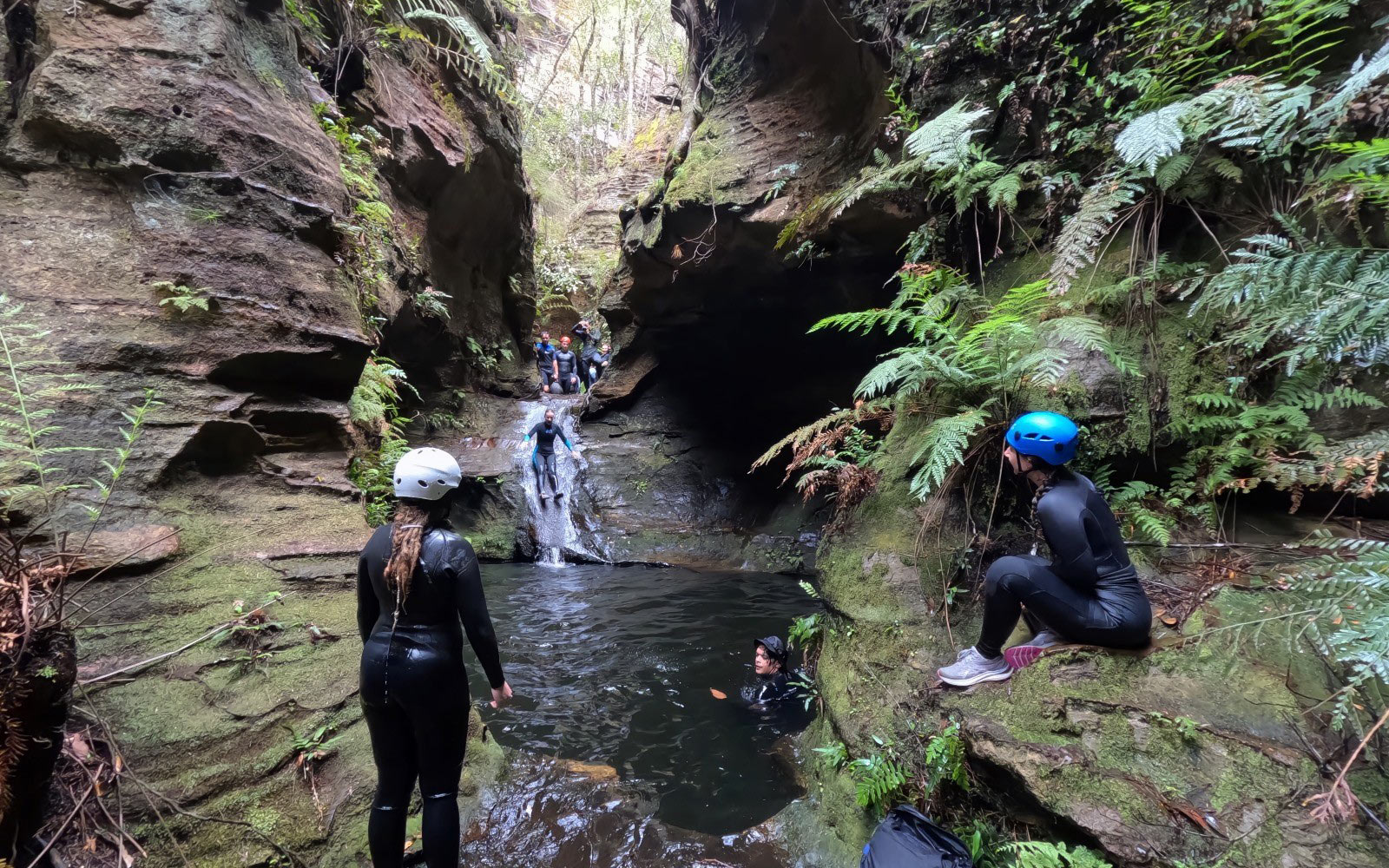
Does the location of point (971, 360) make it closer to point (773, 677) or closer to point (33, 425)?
point (773, 677)

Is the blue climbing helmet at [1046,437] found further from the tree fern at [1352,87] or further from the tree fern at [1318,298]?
the tree fern at [1352,87]

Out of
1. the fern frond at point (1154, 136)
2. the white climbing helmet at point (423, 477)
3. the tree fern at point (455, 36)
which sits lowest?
the white climbing helmet at point (423, 477)

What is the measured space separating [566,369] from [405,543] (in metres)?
16.7

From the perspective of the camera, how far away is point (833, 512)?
5172mm

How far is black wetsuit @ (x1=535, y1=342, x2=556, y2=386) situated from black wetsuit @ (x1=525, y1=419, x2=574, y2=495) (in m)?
6.30

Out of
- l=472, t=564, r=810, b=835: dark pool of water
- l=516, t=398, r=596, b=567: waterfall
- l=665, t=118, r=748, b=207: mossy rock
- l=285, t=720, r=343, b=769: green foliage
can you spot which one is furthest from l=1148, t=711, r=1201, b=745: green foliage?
l=516, t=398, r=596, b=567: waterfall

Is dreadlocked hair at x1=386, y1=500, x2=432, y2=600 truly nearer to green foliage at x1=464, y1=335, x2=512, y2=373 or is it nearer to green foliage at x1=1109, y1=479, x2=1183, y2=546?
green foliage at x1=1109, y1=479, x2=1183, y2=546

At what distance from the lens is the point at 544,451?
12.3m

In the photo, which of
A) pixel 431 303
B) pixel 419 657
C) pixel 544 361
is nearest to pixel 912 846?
pixel 419 657

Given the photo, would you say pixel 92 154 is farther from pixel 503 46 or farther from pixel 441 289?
pixel 503 46

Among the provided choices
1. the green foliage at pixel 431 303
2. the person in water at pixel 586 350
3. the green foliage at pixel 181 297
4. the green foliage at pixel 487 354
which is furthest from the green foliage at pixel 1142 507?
the person in water at pixel 586 350

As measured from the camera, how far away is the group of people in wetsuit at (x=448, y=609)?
262 centimetres

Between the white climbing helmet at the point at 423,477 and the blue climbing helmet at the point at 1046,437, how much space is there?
2990 millimetres

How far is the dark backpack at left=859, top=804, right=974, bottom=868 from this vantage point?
2.28m
